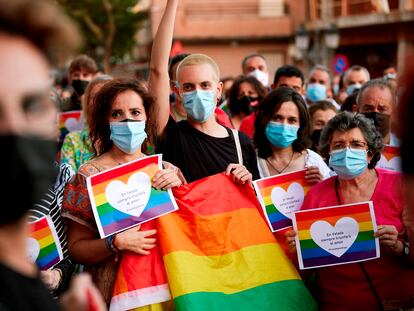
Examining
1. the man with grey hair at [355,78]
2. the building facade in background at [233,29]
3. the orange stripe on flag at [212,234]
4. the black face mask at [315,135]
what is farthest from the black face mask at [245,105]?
the building facade in background at [233,29]

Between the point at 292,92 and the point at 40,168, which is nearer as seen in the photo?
the point at 40,168

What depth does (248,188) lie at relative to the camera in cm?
433

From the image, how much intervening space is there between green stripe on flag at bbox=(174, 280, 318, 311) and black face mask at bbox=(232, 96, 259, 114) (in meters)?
3.66

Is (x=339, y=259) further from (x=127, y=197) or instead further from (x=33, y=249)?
(x=33, y=249)

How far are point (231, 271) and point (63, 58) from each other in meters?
2.29

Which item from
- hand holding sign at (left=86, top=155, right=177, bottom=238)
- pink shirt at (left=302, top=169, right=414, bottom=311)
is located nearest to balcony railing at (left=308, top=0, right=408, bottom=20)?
pink shirt at (left=302, top=169, right=414, bottom=311)

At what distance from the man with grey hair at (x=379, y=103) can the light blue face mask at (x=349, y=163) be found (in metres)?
1.69

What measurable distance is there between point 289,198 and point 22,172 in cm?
306

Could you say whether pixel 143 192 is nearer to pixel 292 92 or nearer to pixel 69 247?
pixel 69 247

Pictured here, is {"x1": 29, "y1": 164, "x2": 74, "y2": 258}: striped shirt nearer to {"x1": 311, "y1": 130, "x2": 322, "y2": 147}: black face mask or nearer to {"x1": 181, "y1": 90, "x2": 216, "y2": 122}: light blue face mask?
{"x1": 181, "y1": 90, "x2": 216, "y2": 122}: light blue face mask

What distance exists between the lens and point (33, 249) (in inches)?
143

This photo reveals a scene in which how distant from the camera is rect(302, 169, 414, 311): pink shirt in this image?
3.93 meters

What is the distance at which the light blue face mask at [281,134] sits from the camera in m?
5.16

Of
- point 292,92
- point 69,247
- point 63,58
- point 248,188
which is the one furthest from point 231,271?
point 63,58
